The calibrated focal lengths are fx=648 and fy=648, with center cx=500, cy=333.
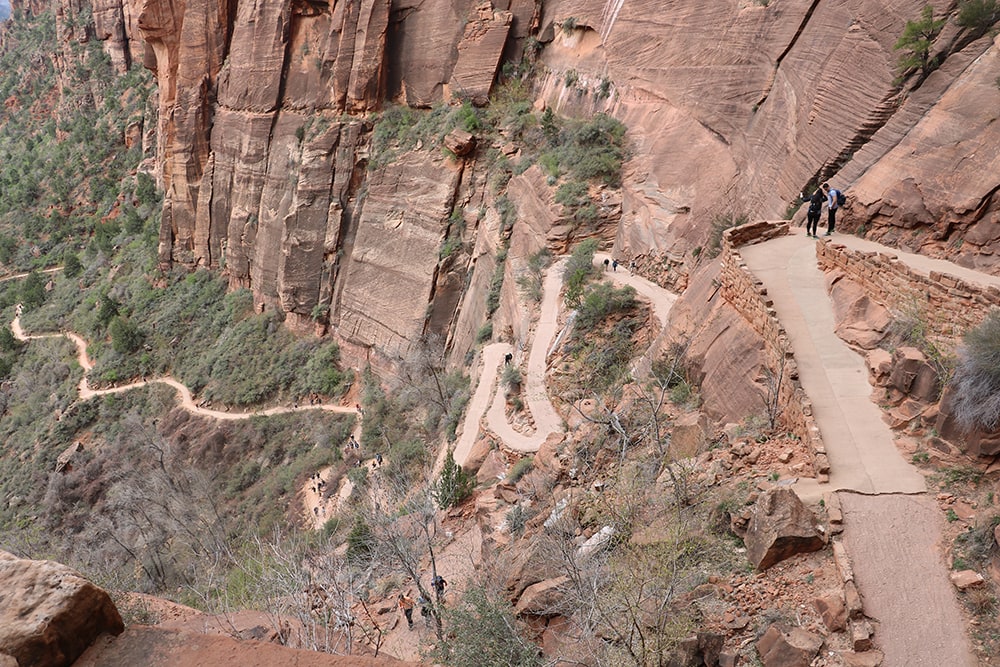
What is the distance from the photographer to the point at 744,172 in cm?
2127

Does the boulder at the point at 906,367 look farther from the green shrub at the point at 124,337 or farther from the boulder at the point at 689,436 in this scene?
the green shrub at the point at 124,337

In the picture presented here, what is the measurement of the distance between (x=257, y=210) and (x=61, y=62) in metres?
48.7

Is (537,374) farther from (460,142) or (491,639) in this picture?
(460,142)

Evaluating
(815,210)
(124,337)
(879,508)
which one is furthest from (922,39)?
(124,337)

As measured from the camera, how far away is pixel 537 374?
20906mm

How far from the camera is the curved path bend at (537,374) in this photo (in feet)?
62.1

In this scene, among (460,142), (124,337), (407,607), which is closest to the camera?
(407,607)

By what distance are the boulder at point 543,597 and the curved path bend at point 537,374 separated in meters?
7.33

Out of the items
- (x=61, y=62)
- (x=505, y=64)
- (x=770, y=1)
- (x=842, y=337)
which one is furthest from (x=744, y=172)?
(x=61, y=62)

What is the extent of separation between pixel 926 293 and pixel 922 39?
845 centimetres

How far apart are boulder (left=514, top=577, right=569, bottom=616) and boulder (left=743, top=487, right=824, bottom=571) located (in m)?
2.85

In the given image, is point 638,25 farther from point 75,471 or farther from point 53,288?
point 53,288

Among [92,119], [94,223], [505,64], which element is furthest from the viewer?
[92,119]

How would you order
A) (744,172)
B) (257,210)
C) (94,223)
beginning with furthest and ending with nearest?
(94,223)
(257,210)
(744,172)
